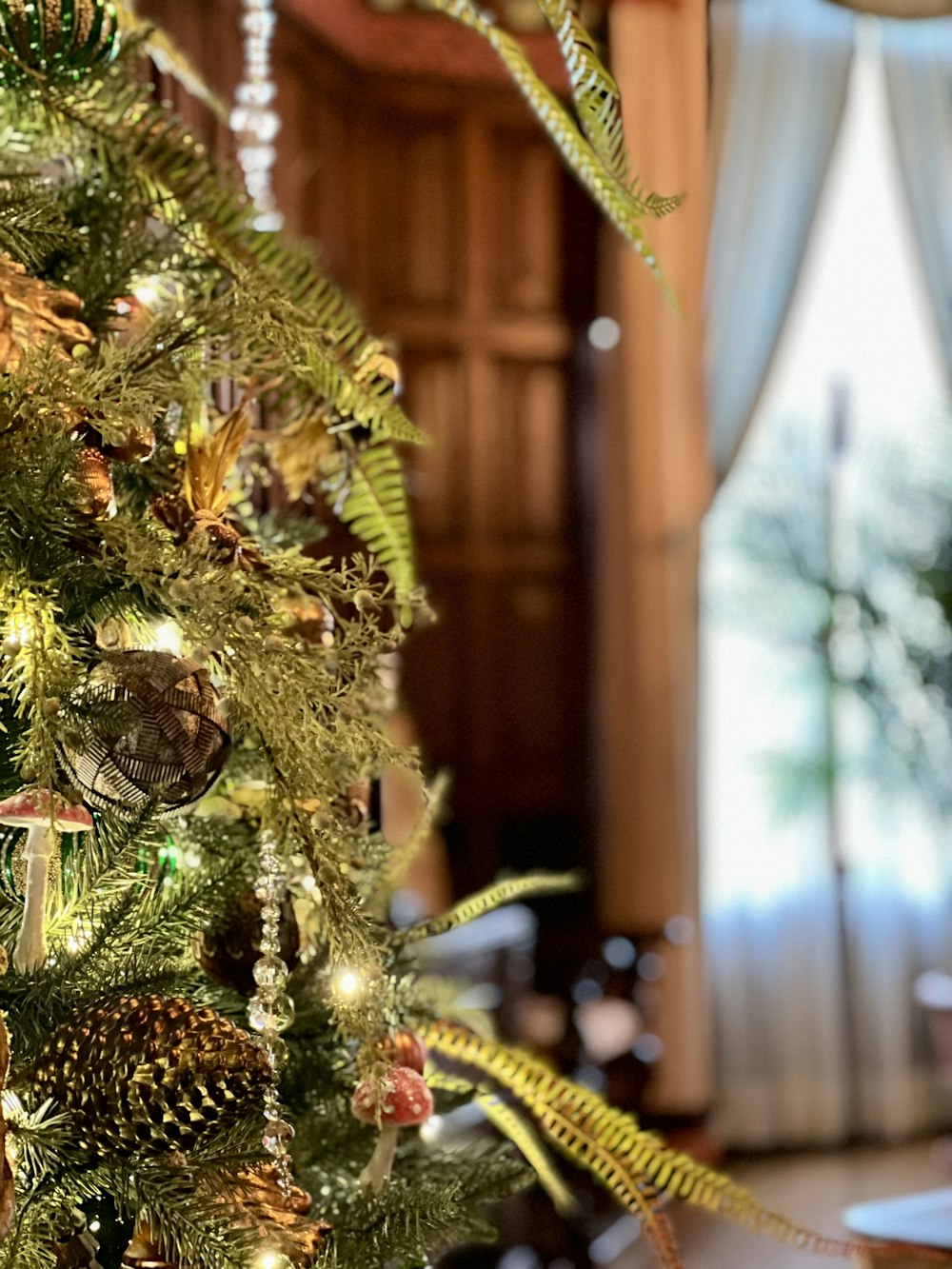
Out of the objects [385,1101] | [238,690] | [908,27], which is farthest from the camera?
[908,27]

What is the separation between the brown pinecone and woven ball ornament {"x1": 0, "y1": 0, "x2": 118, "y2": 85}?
51 centimetres

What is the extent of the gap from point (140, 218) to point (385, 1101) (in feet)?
1.52

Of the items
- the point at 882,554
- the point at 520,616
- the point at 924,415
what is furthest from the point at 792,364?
the point at 520,616

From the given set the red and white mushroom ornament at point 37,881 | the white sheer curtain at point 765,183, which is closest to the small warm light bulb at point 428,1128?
the red and white mushroom ornament at point 37,881

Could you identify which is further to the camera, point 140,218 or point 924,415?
point 924,415

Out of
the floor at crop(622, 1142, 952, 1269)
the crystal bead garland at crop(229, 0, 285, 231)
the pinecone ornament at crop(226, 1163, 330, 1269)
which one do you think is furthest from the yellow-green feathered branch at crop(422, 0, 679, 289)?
the floor at crop(622, 1142, 952, 1269)

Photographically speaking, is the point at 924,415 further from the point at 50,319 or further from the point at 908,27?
the point at 50,319

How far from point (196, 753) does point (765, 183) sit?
333cm

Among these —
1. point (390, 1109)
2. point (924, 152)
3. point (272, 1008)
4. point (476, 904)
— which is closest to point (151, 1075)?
point (272, 1008)

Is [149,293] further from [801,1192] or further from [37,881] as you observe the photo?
[801,1192]

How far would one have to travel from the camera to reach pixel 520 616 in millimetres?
4113

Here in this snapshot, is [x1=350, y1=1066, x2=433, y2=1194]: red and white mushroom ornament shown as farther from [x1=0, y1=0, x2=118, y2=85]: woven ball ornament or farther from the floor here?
the floor

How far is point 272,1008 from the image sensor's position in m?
0.59

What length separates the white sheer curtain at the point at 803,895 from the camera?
4031mm
